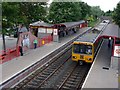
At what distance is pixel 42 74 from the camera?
61.0 ft

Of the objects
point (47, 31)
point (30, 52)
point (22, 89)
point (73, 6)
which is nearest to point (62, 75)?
point (22, 89)

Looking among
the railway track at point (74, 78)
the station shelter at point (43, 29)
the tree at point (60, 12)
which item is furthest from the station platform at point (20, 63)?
the tree at point (60, 12)

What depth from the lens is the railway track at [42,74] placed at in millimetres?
15873

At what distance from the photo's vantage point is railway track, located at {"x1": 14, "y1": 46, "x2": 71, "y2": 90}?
15.9 m

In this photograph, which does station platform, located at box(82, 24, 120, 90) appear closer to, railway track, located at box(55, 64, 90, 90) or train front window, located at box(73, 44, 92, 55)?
railway track, located at box(55, 64, 90, 90)

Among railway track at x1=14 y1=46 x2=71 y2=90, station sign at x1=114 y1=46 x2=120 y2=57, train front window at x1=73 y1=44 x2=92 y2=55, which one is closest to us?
railway track at x1=14 y1=46 x2=71 y2=90

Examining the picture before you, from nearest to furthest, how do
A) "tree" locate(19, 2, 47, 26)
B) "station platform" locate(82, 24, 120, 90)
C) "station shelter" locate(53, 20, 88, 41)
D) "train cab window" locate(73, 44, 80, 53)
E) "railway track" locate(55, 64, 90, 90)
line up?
"station platform" locate(82, 24, 120, 90)
"railway track" locate(55, 64, 90, 90)
"train cab window" locate(73, 44, 80, 53)
"tree" locate(19, 2, 47, 26)
"station shelter" locate(53, 20, 88, 41)

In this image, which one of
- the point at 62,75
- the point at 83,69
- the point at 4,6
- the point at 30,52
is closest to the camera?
the point at 62,75

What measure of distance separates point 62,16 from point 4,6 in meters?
22.3

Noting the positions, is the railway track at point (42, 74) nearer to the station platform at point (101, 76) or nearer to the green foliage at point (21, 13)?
the station platform at point (101, 76)

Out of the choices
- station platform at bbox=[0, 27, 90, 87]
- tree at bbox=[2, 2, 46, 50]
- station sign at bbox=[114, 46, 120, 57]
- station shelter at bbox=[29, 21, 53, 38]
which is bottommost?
station platform at bbox=[0, 27, 90, 87]

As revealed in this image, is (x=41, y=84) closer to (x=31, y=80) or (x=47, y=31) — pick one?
(x=31, y=80)

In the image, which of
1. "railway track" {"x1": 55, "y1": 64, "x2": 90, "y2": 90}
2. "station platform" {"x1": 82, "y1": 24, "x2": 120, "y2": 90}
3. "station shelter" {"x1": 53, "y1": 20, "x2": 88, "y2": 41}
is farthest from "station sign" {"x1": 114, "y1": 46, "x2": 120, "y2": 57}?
"station shelter" {"x1": 53, "y1": 20, "x2": 88, "y2": 41}

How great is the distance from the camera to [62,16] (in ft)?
142
